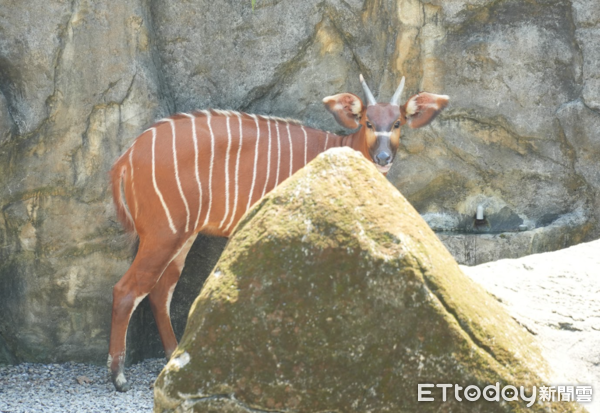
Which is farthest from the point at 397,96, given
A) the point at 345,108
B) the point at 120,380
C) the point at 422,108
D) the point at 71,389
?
the point at 71,389

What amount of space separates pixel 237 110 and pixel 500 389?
3.22 metres

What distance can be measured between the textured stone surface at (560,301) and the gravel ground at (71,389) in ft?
6.90

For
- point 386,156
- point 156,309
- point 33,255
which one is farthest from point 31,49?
point 386,156

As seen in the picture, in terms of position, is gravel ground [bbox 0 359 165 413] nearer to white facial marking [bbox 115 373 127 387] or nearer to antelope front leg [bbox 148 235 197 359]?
white facial marking [bbox 115 373 127 387]

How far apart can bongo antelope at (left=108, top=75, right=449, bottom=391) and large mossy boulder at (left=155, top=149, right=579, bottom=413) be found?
2.25 metres

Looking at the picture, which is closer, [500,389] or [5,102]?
[500,389]

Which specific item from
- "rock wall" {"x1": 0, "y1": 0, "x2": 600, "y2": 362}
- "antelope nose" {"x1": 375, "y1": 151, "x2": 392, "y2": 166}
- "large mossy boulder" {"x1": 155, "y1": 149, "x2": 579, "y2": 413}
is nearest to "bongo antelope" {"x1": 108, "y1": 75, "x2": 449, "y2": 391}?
"antelope nose" {"x1": 375, "y1": 151, "x2": 392, "y2": 166}

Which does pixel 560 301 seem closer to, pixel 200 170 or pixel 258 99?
pixel 200 170

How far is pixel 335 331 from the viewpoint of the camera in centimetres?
210

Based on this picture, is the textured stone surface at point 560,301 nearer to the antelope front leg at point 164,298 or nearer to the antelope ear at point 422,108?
the antelope ear at point 422,108

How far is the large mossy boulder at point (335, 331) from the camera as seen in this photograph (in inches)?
81.9

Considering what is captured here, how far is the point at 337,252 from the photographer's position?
2143 millimetres

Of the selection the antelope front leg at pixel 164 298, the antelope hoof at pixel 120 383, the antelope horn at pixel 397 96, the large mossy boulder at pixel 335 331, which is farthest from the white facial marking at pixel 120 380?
A: the large mossy boulder at pixel 335 331

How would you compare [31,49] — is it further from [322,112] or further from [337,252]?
[337,252]
